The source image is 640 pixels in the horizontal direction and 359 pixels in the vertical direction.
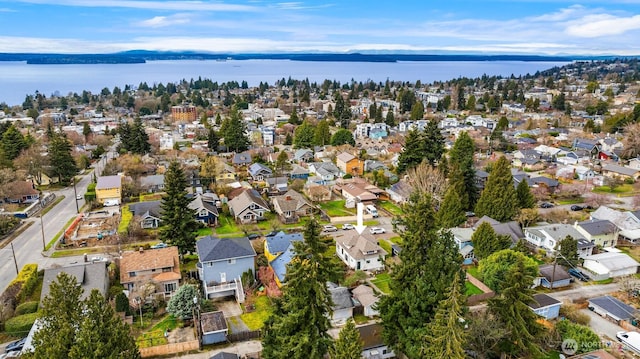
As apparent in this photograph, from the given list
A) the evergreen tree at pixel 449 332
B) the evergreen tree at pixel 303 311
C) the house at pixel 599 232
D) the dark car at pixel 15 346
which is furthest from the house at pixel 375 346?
the house at pixel 599 232

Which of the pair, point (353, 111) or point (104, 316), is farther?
point (353, 111)

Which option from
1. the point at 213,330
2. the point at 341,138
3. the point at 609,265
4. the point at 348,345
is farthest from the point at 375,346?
the point at 341,138

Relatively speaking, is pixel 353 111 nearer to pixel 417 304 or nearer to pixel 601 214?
pixel 601 214

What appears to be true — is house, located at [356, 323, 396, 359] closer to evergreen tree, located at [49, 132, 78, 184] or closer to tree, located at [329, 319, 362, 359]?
tree, located at [329, 319, 362, 359]

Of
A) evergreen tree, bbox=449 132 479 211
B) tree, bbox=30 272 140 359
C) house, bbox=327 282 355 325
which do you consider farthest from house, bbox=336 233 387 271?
tree, bbox=30 272 140 359

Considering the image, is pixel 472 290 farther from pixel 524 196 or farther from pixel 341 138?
pixel 341 138

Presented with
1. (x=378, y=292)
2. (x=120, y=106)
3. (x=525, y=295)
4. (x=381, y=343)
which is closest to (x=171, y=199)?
(x=378, y=292)
